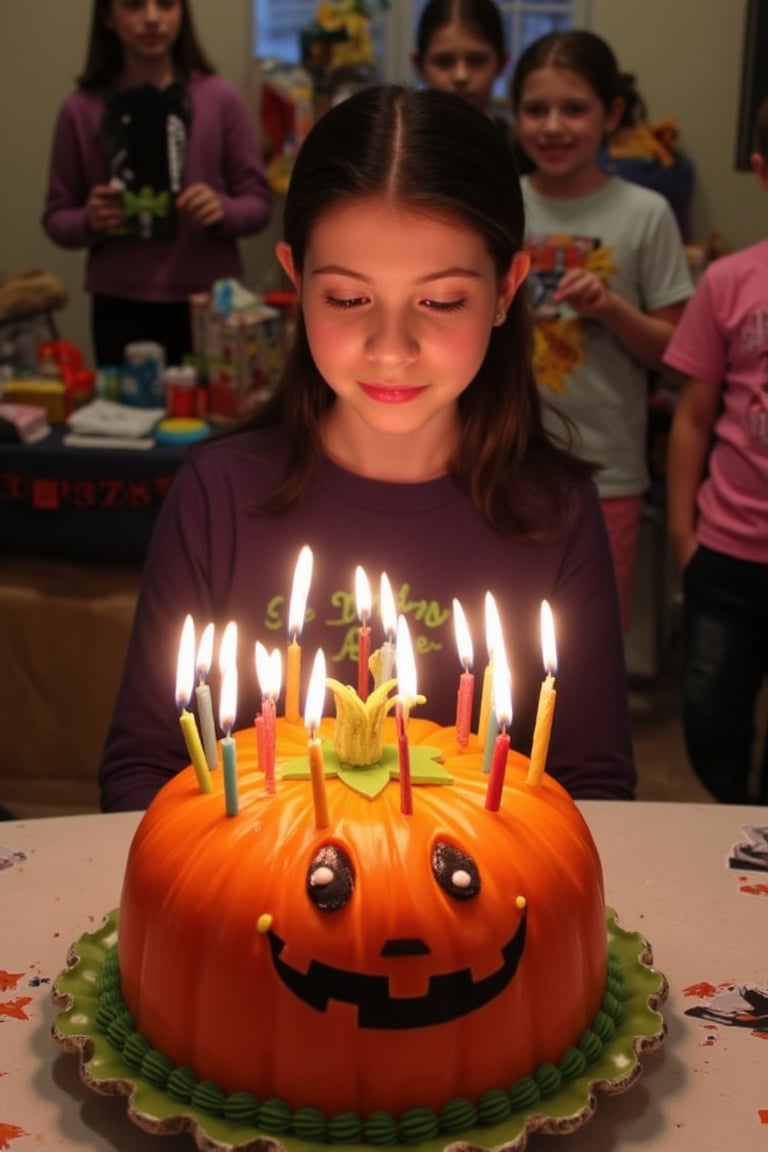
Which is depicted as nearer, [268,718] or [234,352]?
[268,718]

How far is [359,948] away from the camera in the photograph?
2.78 feet

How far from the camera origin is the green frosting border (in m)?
0.84

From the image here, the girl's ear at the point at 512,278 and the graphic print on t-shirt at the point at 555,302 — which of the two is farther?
the graphic print on t-shirt at the point at 555,302

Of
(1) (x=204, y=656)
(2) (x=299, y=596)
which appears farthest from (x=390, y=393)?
(1) (x=204, y=656)

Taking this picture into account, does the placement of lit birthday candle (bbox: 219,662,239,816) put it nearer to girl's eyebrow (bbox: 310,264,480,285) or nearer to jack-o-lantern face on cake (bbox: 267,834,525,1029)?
jack-o-lantern face on cake (bbox: 267,834,525,1029)

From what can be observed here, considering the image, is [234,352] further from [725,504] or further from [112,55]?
Answer: [725,504]

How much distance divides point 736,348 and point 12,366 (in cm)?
172

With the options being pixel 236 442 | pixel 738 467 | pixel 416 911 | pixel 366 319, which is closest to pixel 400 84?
pixel 366 319

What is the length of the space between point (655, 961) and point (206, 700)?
0.44 m

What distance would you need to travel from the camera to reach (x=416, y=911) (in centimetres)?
85

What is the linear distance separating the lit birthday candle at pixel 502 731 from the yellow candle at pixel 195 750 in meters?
0.19

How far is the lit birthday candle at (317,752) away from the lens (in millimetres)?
844

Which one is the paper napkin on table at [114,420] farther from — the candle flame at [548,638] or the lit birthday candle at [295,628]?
the candle flame at [548,638]

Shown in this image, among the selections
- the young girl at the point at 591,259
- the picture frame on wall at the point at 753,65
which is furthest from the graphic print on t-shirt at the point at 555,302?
the picture frame on wall at the point at 753,65
